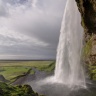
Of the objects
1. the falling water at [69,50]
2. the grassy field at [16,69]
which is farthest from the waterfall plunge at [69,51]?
the grassy field at [16,69]

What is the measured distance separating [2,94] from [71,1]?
44.2 metres

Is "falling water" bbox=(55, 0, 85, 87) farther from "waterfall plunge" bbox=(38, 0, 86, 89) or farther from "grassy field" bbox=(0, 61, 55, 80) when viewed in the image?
"grassy field" bbox=(0, 61, 55, 80)

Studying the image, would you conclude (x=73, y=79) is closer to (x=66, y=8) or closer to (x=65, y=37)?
(x=65, y=37)

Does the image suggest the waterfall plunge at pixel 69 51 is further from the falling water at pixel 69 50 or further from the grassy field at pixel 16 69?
the grassy field at pixel 16 69

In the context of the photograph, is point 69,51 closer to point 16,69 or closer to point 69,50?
point 69,50

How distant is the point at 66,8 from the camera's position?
207ft

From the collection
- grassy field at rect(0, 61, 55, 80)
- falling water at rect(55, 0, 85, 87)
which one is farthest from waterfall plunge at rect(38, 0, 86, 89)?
grassy field at rect(0, 61, 55, 80)

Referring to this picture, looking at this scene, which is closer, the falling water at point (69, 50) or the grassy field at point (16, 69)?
the falling water at point (69, 50)

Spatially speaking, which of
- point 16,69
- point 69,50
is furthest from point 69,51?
point 16,69

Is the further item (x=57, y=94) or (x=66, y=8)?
(x=66, y=8)

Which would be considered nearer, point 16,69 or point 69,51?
point 69,51

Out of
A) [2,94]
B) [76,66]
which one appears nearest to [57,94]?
[2,94]

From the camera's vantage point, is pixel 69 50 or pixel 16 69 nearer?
pixel 69 50

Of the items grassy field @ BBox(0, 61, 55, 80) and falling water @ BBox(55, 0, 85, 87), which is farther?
grassy field @ BBox(0, 61, 55, 80)
